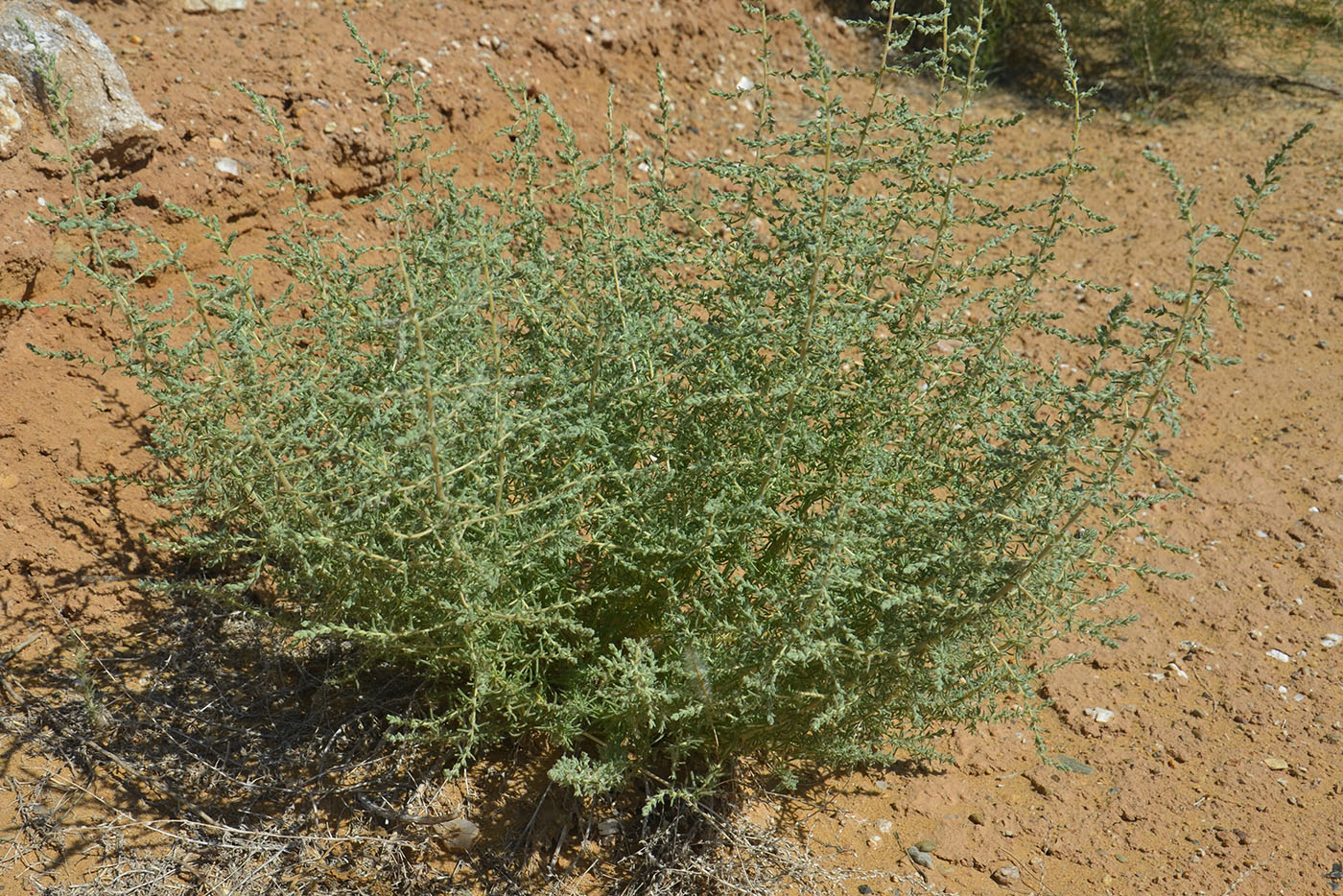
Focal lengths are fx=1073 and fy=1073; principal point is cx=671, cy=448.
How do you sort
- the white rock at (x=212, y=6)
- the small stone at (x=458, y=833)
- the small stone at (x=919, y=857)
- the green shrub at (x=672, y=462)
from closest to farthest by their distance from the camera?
the green shrub at (x=672, y=462), the small stone at (x=458, y=833), the small stone at (x=919, y=857), the white rock at (x=212, y=6)

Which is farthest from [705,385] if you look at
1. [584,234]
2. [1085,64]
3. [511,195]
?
[1085,64]

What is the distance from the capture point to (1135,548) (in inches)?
157

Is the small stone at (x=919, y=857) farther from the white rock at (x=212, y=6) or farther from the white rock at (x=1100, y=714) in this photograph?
the white rock at (x=212, y=6)

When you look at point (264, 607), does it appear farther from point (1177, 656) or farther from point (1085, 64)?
point (1085, 64)

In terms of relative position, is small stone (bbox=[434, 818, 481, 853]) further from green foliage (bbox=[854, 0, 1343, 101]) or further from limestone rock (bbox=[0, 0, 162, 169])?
green foliage (bbox=[854, 0, 1343, 101])

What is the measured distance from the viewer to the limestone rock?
341cm

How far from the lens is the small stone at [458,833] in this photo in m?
2.66

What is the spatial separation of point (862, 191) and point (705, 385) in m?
2.59

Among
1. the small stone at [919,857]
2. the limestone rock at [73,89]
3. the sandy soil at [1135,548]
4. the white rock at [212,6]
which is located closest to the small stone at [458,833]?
the sandy soil at [1135,548]

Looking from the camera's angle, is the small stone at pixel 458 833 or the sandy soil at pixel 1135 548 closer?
the small stone at pixel 458 833

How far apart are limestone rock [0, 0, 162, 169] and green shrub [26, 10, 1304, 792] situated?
1.18 meters

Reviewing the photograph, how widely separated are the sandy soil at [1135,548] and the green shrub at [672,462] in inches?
20.7

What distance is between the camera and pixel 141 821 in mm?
2701

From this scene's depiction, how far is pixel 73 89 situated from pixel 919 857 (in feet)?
11.7
